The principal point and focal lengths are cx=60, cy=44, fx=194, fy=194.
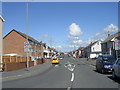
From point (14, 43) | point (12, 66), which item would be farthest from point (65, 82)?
point (14, 43)

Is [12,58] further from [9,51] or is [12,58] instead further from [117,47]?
[9,51]

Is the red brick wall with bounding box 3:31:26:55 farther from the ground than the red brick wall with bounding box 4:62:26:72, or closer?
farther from the ground

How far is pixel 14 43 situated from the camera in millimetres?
57562

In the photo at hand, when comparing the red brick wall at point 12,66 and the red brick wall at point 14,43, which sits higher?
the red brick wall at point 14,43

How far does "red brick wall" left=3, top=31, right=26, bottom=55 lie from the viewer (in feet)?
188

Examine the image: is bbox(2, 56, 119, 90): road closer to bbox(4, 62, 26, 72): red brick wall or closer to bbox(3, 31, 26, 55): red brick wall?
bbox(4, 62, 26, 72): red brick wall

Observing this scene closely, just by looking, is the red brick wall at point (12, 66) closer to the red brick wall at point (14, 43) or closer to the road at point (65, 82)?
the road at point (65, 82)

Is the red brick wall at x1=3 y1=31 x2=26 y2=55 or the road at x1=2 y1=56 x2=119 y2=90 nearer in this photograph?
the road at x1=2 y1=56 x2=119 y2=90

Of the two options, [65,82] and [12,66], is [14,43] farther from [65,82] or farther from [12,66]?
[65,82]

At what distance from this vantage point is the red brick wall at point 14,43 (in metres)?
57.3

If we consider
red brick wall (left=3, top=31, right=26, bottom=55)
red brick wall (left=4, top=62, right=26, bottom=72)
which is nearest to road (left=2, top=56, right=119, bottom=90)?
red brick wall (left=4, top=62, right=26, bottom=72)

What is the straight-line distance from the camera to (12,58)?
1179 inches

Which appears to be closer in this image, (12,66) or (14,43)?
(12,66)

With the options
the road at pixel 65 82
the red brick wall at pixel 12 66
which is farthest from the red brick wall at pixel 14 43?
the road at pixel 65 82
